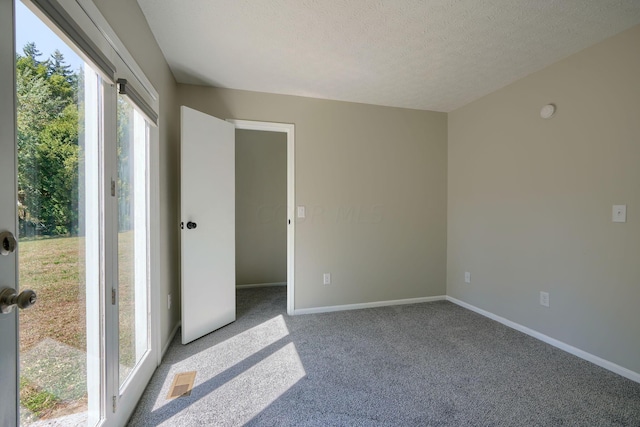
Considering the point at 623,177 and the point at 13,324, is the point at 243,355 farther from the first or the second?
the point at 623,177

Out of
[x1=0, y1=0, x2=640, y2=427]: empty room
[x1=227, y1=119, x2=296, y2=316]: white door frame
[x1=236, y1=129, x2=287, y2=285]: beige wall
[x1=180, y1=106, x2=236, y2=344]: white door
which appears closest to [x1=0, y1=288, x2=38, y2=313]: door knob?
[x1=0, y1=0, x2=640, y2=427]: empty room

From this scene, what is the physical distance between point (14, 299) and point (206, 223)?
1.68 m

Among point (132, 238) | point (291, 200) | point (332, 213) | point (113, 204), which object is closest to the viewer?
point (113, 204)

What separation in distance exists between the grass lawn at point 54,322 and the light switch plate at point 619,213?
124 inches

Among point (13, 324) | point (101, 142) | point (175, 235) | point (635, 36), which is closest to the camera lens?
point (13, 324)

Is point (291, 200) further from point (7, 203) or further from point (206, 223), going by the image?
point (7, 203)

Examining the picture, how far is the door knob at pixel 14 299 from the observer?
70 centimetres

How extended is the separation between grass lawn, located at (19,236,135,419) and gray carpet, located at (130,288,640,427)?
2.01 ft

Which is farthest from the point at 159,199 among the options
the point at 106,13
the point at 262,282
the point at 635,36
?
the point at 635,36

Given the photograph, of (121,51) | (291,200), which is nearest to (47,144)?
(121,51)

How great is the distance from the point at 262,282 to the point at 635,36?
173 inches

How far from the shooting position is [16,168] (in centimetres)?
75

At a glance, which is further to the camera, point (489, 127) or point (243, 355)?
point (489, 127)

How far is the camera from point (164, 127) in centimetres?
217
